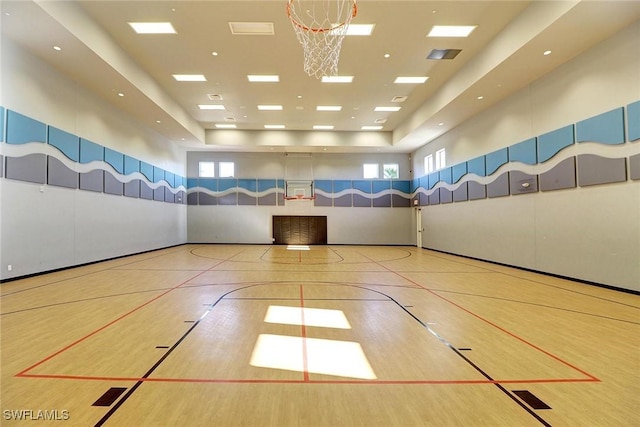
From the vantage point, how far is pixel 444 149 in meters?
14.9

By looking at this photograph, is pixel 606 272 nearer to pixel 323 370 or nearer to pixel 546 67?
pixel 546 67

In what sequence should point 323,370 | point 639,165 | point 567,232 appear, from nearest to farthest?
point 323,370
point 639,165
point 567,232

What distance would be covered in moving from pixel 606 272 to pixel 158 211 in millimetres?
15965

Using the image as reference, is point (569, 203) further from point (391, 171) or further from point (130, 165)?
point (130, 165)

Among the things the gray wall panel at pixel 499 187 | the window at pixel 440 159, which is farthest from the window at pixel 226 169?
the gray wall panel at pixel 499 187

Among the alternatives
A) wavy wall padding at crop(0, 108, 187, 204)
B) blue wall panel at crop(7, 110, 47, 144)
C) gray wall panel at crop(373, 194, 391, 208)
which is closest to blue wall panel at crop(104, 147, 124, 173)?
wavy wall padding at crop(0, 108, 187, 204)

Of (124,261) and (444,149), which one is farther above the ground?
(444,149)

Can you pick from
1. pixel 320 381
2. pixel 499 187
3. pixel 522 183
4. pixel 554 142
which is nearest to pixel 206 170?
pixel 499 187

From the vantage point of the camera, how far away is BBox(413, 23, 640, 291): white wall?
21.4 feet

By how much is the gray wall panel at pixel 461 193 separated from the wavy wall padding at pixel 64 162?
Result: 43.3ft

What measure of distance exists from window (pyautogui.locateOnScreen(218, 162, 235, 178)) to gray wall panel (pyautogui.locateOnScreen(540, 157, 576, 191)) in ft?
50.6

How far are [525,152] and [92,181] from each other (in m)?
13.3

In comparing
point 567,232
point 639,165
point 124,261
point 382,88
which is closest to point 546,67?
point 639,165

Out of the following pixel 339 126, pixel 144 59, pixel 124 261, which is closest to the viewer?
pixel 144 59
